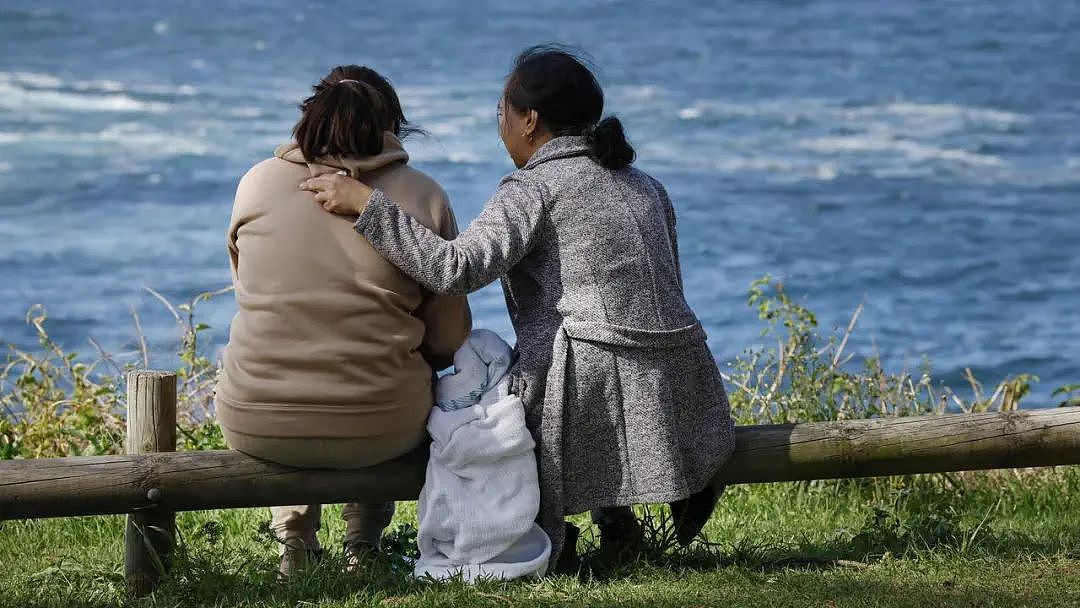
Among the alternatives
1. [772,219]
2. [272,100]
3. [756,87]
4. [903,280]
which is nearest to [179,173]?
[272,100]

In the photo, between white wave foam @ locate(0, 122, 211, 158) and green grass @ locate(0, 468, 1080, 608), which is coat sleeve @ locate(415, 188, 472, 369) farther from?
white wave foam @ locate(0, 122, 211, 158)

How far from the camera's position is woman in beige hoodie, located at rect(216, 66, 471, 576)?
3.41 meters

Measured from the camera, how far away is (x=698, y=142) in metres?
20.7

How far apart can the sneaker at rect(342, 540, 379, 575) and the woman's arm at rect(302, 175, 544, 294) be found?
2.45 ft

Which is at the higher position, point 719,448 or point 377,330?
point 377,330

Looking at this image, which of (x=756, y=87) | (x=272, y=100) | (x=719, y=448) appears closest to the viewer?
(x=719, y=448)

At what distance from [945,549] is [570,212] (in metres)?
1.40

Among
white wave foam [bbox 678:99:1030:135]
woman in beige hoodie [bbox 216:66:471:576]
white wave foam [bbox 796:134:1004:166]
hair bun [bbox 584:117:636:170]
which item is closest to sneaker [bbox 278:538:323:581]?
woman in beige hoodie [bbox 216:66:471:576]

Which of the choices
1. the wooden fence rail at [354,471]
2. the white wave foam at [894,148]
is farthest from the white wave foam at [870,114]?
the wooden fence rail at [354,471]

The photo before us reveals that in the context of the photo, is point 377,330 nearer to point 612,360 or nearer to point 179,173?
point 612,360

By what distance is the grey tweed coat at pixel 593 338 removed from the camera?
3.54 m

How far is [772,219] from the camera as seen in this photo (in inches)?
655

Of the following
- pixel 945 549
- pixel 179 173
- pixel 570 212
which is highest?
pixel 179 173

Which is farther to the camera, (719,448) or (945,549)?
(945,549)
